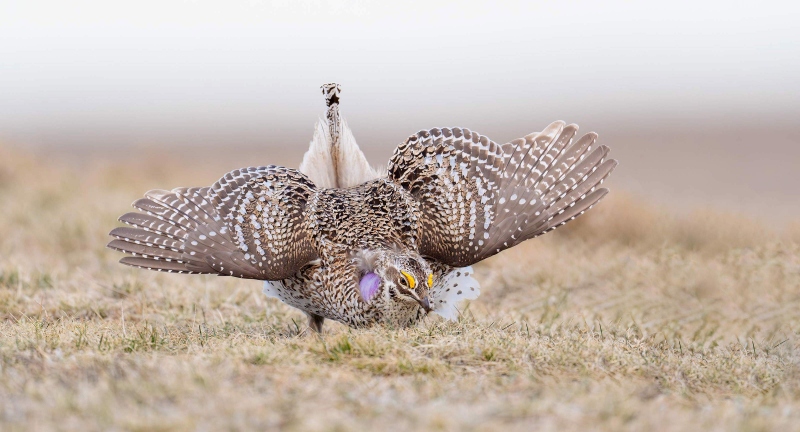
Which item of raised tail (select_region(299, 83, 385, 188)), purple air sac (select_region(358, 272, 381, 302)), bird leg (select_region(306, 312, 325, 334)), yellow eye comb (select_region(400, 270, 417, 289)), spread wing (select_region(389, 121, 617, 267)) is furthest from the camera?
raised tail (select_region(299, 83, 385, 188))

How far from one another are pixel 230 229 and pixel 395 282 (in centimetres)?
133

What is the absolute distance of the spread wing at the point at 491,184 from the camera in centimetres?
556

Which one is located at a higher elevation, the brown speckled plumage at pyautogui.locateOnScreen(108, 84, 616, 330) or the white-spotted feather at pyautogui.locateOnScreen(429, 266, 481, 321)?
the brown speckled plumage at pyautogui.locateOnScreen(108, 84, 616, 330)

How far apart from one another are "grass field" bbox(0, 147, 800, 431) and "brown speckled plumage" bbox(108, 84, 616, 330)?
340 millimetres

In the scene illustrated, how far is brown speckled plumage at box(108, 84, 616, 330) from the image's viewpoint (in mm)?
5113

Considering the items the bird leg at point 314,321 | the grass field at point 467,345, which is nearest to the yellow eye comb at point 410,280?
the grass field at point 467,345

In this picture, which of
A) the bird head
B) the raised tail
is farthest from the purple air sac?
the raised tail

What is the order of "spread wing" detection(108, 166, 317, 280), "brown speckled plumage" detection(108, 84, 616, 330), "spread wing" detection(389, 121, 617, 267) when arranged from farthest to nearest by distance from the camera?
1. "spread wing" detection(389, 121, 617, 267)
2. "spread wing" detection(108, 166, 317, 280)
3. "brown speckled plumage" detection(108, 84, 616, 330)

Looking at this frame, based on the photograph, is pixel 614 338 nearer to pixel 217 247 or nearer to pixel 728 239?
pixel 217 247

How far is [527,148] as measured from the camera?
6141 mm

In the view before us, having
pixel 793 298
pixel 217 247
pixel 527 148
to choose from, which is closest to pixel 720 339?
pixel 793 298

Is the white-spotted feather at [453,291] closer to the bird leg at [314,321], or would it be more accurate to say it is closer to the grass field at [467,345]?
the grass field at [467,345]

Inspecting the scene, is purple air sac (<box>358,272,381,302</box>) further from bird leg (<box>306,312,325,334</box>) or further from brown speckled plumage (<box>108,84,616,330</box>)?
bird leg (<box>306,312,325,334</box>)

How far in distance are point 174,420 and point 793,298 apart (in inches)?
219
